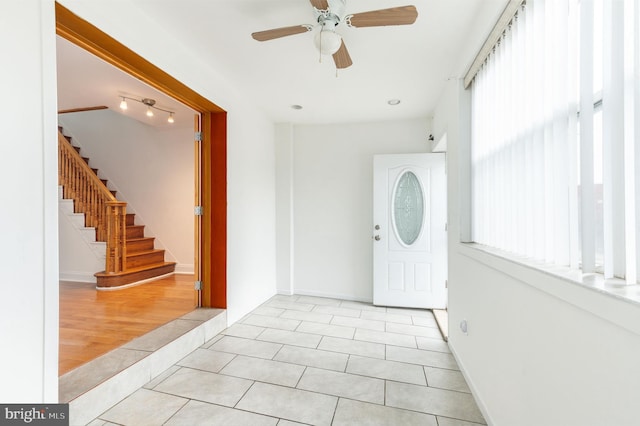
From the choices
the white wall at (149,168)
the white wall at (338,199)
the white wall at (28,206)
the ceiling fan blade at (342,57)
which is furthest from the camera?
the white wall at (149,168)

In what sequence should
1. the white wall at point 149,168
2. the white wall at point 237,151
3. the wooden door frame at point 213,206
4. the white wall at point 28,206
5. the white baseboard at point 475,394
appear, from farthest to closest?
1. the white wall at point 149,168
2. the wooden door frame at point 213,206
3. the white wall at point 237,151
4. the white baseboard at point 475,394
5. the white wall at point 28,206

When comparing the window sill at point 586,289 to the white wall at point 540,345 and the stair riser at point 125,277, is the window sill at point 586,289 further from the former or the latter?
the stair riser at point 125,277

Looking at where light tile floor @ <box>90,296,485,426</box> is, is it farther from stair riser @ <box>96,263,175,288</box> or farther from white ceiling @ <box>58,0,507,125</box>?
white ceiling @ <box>58,0,507,125</box>

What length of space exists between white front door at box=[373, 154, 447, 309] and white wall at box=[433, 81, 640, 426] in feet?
4.59

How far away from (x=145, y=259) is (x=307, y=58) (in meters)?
4.07

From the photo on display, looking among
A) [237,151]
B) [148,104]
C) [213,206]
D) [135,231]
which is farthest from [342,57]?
[135,231]

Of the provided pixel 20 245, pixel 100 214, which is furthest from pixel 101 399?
pixel 100 214

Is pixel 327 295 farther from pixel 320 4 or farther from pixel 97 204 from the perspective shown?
pixel 97 204

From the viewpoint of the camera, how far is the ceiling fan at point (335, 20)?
1539 millimetres

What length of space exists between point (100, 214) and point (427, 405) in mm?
5103

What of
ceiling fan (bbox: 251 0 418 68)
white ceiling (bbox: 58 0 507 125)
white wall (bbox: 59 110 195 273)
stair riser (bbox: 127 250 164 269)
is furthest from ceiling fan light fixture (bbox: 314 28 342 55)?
stair riser (bbox: 127 250 164 269)

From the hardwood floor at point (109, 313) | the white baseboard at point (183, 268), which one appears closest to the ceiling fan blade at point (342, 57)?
the hardwood floor at point (109, 313)

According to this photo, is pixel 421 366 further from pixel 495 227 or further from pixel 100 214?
pixel 100 214

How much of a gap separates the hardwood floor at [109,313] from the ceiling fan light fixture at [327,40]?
2.57 m
